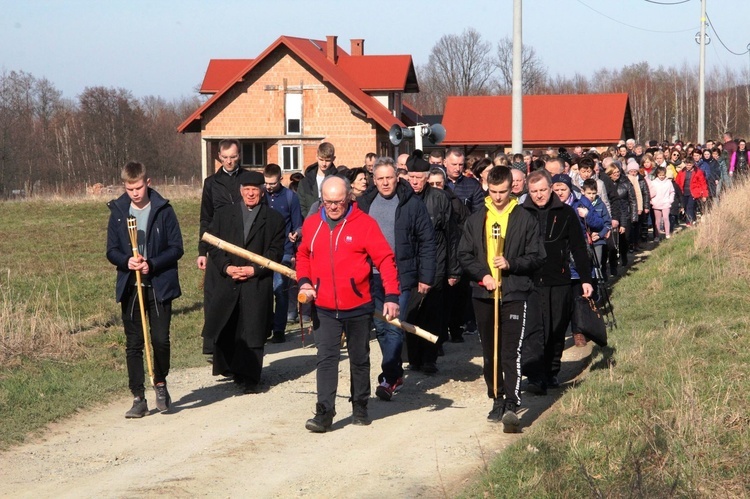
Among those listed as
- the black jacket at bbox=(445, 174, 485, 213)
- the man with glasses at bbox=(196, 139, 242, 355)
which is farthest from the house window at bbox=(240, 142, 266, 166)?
the man with glasses at bbox=(196, 139, 242, 355)

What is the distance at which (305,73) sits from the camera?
50.1m

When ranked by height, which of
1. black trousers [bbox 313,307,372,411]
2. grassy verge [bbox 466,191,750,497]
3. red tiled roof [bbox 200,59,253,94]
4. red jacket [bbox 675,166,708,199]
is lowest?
grassy verge [bbox 466,191,750,497]

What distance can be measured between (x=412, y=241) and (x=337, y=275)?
169cm

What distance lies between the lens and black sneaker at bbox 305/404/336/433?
8.25 metres

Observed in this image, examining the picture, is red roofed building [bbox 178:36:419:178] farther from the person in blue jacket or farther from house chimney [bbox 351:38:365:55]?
the person in blue jacket

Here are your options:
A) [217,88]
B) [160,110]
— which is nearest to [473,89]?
[160,110]

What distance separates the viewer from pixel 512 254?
333 inches

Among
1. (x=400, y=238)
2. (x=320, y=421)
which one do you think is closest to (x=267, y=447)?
(x=320, y=421)

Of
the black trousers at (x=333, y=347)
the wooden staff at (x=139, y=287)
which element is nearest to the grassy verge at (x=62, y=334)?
the wooden staff at (x=139, y=287)

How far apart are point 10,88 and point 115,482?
87.7 metres

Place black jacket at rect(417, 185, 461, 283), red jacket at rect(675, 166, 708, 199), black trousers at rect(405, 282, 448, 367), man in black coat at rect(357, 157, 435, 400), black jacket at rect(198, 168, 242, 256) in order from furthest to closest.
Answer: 1. red jacket at rect(675, 166, 708, 199)
2. black jacket at rect(198, 168, 242, 256)
3. black trousers at rect(405, 282, 448, 367)
4. black jacket at rect(417, 185, 461, 283)
5. man in black coat at rect(357, 157, 435, 400)

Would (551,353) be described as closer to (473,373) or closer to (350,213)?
(473,373)

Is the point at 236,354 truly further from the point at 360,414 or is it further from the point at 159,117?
the point at 159,117

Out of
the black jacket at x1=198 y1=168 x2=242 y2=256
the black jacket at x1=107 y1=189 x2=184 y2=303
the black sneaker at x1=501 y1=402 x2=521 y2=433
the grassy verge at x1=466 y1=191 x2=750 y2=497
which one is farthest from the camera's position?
the black jacket at x1=198 y1=168 x2=242 y2=256
